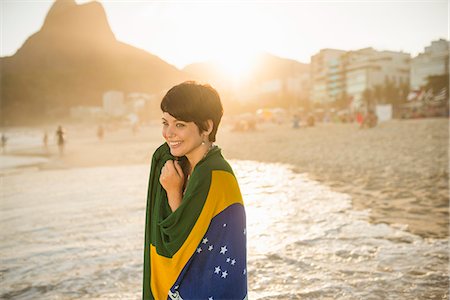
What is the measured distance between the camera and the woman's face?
66.9 inches

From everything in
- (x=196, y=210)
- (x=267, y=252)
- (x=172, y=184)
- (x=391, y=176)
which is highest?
(x=172, y=184)

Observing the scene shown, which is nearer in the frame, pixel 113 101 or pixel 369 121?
pixel 369 121

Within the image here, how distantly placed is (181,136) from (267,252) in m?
3.73

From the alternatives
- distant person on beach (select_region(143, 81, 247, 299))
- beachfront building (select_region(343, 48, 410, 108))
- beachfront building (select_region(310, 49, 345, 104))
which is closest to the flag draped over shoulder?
distant person on beach (select_region(143, 81, 247, 299))

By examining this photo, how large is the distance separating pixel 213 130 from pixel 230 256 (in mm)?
602

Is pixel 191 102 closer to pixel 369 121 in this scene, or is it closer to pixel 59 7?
pixel 369 121

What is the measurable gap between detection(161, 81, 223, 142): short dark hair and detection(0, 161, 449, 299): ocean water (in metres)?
2.68

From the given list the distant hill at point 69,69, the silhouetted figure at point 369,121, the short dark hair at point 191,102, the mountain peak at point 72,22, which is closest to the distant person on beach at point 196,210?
the short dark hair at point 191,102

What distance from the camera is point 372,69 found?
91.9m

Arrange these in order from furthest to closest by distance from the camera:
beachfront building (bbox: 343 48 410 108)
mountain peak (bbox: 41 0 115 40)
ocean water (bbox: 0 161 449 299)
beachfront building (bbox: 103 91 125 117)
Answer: mountain peak (bbox: 41 0 115 40), beachfront building (bbox: 103 91 125 117), beachfront building (bbox: 343 48 410 108), ocean water (bbox: 0 161 449 299)

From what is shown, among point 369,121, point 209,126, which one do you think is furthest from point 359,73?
point 209,126

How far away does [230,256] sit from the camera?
171cm

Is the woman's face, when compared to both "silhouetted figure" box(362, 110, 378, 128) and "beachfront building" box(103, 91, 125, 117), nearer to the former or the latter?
"silhouetted figure" box(362, 110, 378, 128)

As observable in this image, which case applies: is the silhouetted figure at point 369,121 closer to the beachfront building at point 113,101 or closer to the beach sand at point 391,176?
the beach sand at point 391,176
